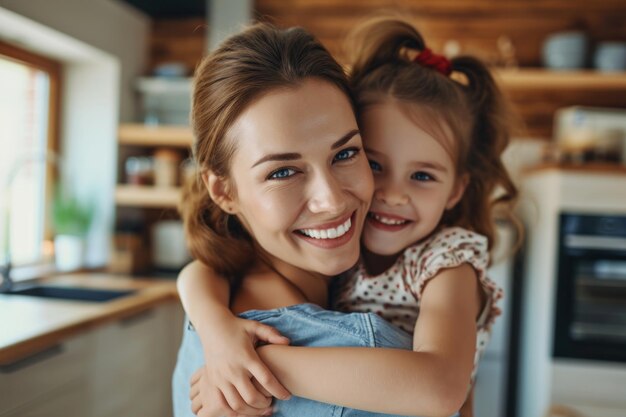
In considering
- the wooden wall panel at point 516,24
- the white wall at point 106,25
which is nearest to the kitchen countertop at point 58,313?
the white wall at point 106,25

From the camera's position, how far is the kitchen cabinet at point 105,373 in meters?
1.87

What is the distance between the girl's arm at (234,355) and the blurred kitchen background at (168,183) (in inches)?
50.9

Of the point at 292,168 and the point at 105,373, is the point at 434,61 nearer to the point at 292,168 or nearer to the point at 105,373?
the point at 292,168

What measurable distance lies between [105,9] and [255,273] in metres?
2.71

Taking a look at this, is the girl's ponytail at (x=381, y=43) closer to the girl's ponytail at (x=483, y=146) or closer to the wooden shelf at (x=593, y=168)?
the girl's ponytail at (x=483, y=146)

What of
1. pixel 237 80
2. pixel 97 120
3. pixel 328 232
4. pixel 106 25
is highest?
pixel 106 25

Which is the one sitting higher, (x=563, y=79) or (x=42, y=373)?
(x=563, y=79)

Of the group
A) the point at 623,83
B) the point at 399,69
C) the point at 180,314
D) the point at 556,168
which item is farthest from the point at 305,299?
the point at 623,83

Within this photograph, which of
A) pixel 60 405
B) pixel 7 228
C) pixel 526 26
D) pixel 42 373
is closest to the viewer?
pixel 42 373

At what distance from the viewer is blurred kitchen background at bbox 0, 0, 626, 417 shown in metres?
2.57

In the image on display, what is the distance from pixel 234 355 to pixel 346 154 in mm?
346

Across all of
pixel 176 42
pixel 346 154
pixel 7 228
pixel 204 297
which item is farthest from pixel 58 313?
→ pixel 176 42

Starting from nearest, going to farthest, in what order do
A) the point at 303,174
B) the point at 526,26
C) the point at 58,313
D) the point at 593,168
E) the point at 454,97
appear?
the point at 303,174
the point at 454,97
the point at 58,313
the point at 593,168
the point at 526,26

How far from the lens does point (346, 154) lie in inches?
34.9
